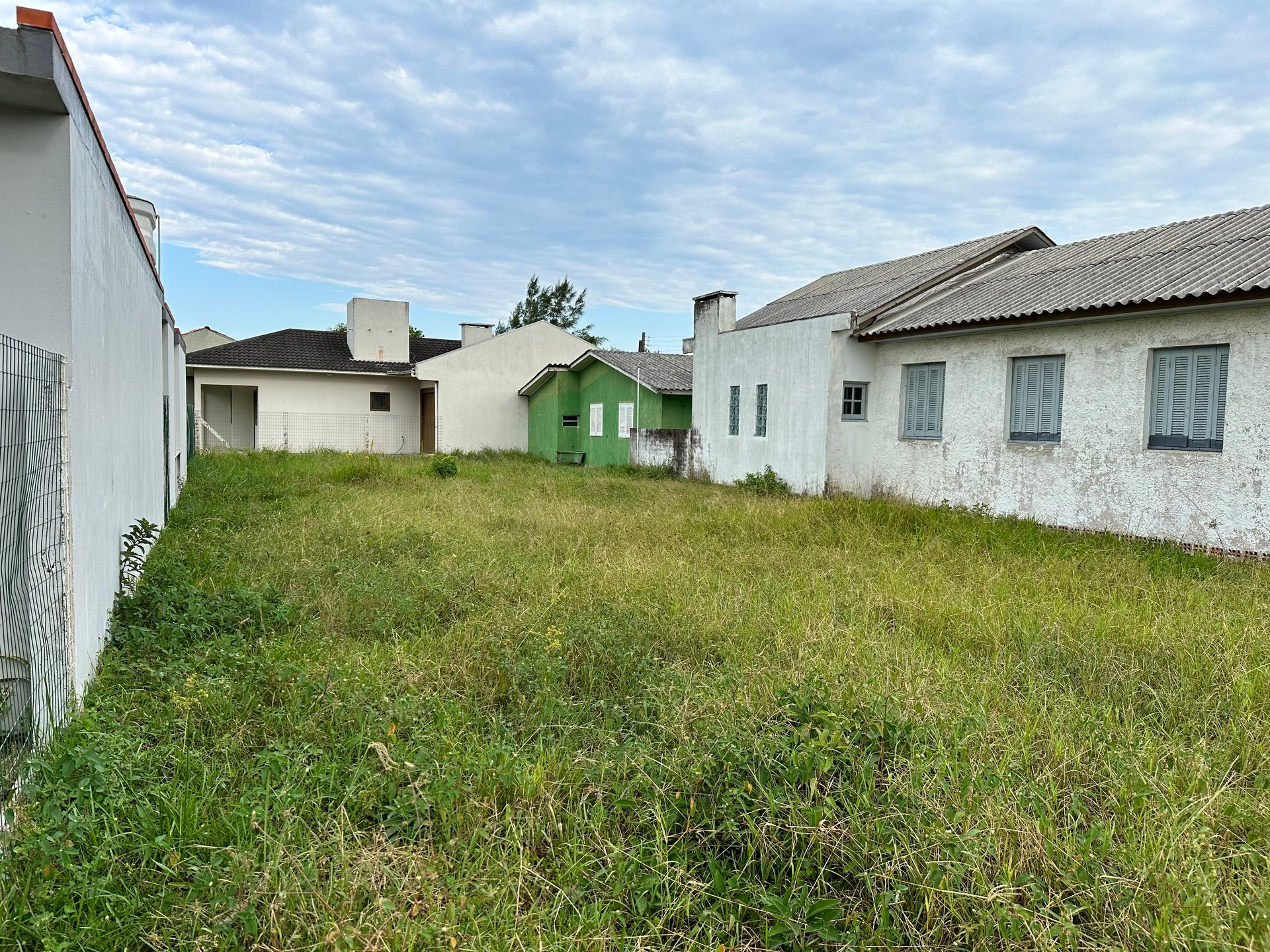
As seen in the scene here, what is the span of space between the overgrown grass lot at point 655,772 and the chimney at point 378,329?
81.0 feet

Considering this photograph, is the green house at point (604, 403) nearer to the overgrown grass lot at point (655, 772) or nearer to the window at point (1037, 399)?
the window at point (1037, 399)

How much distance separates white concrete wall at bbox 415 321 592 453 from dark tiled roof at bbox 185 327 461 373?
230 cm

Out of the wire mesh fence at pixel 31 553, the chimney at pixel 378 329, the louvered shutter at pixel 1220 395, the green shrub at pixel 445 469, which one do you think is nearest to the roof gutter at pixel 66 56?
the wire mesh fence at pixel 31 553

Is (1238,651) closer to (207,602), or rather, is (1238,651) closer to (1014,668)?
(1014,668)

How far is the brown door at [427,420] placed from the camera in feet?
97.5

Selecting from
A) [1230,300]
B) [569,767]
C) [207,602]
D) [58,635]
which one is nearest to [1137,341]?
[1230,300]

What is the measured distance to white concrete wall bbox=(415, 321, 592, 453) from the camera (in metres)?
27.7

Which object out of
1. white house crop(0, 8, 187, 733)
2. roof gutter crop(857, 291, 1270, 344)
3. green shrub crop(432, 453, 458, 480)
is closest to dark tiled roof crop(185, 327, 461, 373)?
green shrub crop(432, 453, 458, 480)

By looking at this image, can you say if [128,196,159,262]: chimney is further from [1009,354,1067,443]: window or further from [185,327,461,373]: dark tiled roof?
[185,327,461,373]: dark tiled roof

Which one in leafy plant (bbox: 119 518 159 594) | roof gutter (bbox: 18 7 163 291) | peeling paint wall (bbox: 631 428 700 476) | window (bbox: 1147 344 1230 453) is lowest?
leafy plant (bbox: 119 518 159 594)

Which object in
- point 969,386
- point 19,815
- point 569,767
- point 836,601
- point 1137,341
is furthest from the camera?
point 969,386

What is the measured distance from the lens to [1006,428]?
38.3 ft

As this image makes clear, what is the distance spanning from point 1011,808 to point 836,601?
324 centimetres

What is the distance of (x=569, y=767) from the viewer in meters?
3.37
